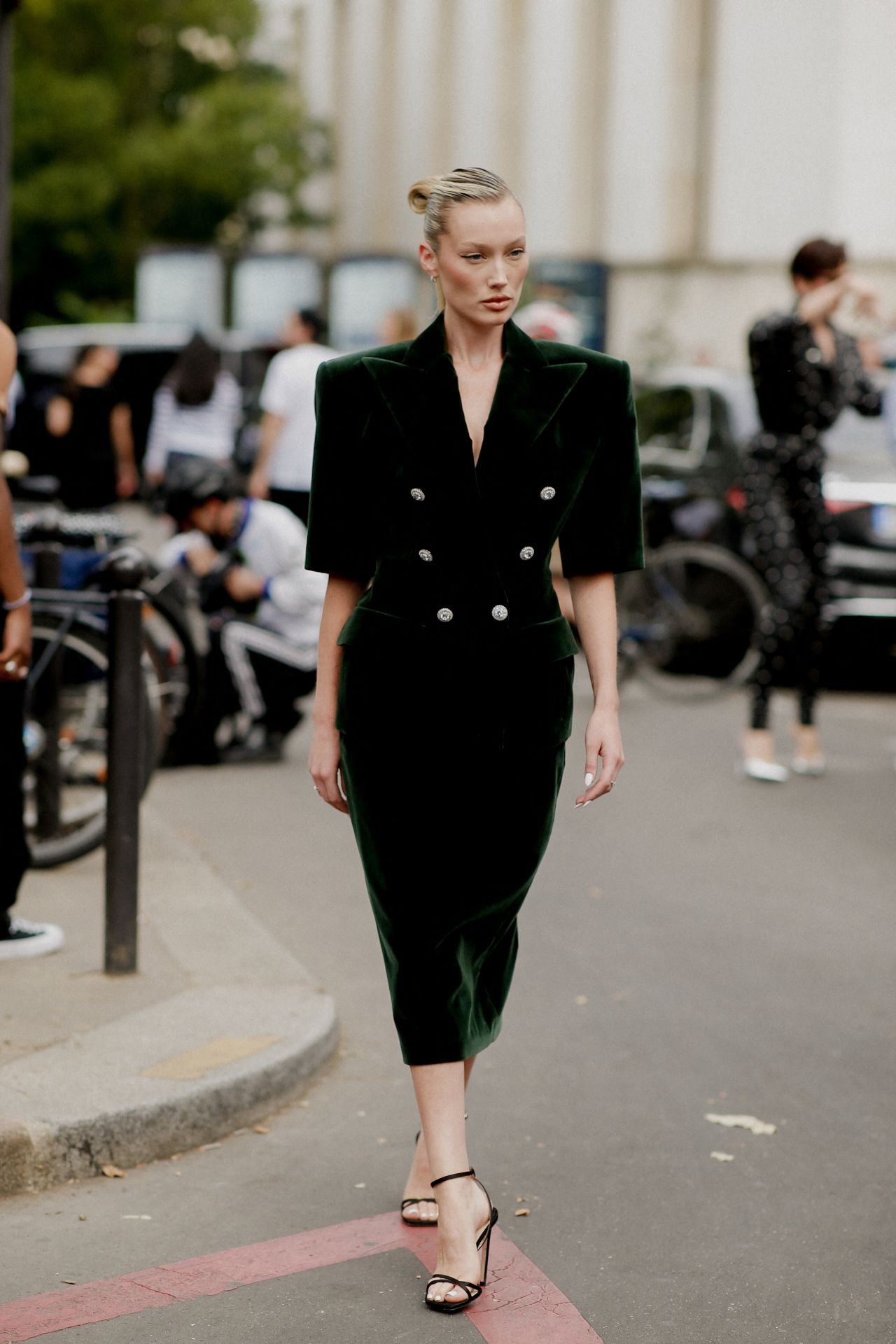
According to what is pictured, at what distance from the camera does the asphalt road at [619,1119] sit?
11.2 feet

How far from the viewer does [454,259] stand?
327cm

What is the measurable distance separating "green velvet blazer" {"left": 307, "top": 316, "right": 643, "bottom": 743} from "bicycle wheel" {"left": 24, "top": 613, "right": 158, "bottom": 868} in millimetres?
2808

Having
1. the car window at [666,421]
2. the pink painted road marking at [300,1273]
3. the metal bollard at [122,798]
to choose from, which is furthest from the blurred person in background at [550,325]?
the pink painted road marking at [300,1273]

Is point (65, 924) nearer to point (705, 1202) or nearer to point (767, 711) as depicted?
point (705, 1202)

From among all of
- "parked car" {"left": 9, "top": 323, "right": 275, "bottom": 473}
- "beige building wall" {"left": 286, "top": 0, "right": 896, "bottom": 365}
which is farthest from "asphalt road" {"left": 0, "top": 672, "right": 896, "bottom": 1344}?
"beige building wall" {"left": 286, "top": 0, "right": 896, "bottom": 365}

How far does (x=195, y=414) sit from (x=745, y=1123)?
868cm

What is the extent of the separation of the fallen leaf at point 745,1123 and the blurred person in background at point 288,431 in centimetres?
623

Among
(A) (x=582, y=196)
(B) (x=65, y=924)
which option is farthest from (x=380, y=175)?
(B) (x=65, y=924)

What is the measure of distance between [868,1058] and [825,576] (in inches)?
147

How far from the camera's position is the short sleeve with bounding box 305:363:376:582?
337 cm

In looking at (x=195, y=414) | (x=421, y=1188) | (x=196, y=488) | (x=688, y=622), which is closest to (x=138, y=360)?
(x=195, y=414)

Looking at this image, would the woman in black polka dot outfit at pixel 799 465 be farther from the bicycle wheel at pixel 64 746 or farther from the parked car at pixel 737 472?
the bicycle wheel at pixel 64 746

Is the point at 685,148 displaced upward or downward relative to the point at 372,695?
upward

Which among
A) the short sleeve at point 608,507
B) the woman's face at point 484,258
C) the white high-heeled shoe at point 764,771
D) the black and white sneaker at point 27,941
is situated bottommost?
the white high-heeled shoe at point 764,771
